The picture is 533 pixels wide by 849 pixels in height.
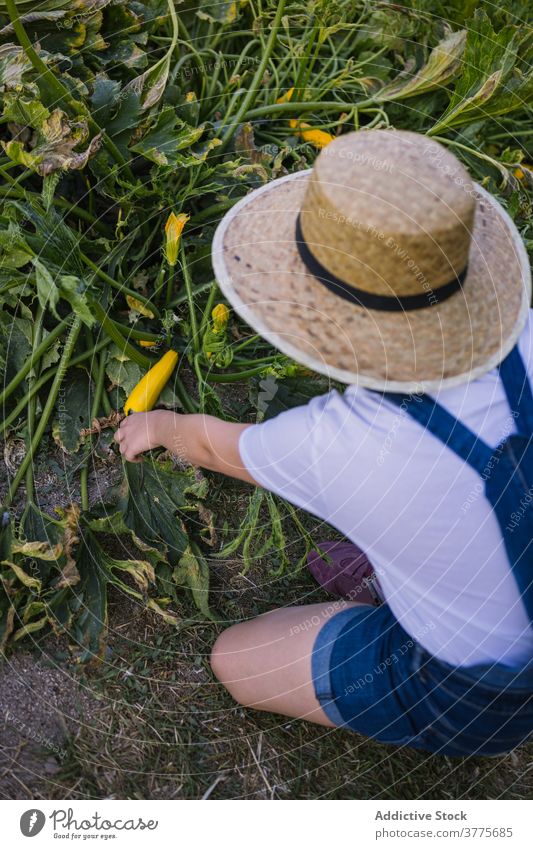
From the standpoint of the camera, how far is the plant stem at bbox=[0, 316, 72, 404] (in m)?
1.65

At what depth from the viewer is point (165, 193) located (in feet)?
5.83

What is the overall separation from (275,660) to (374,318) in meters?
0.72

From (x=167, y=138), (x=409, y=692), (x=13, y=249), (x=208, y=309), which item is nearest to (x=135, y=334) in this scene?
(x=208, y=309)

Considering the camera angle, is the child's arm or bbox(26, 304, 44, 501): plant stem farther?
bbox(26, 304, 44, 501): plant stem

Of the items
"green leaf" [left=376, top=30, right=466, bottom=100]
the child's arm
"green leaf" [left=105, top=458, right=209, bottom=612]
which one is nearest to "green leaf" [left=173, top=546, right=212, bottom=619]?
"green leaf" [left=105, top=458, right=209, bottom=612]

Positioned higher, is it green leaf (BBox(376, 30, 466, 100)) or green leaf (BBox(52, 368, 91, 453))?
green leaf (BBox(376, 30, 466, 100))

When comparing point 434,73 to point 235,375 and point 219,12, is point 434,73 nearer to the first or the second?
point 219,12

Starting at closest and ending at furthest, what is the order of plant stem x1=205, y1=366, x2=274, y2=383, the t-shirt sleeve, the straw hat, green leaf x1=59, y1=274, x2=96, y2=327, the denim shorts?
the straw hat
the t-shirt sleeve
the denim shorts
green leaf x1=59, y1=274, x2=96, y2=327
plant stem x1=205, y1=366, x2=274, y2=383

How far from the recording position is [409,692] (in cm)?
132

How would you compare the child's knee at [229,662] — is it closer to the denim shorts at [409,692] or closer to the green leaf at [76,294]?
the denim shorts at [409,692]

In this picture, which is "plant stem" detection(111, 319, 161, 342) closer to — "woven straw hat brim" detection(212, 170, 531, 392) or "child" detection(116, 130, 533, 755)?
"child" detection(116, 130, 533, 755)

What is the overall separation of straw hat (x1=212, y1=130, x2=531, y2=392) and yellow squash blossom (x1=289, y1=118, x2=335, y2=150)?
83cm

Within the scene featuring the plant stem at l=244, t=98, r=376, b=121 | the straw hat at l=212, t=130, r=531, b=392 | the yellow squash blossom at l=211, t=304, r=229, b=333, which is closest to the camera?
the straw hat at l=212, t=130, r=531, b=392
